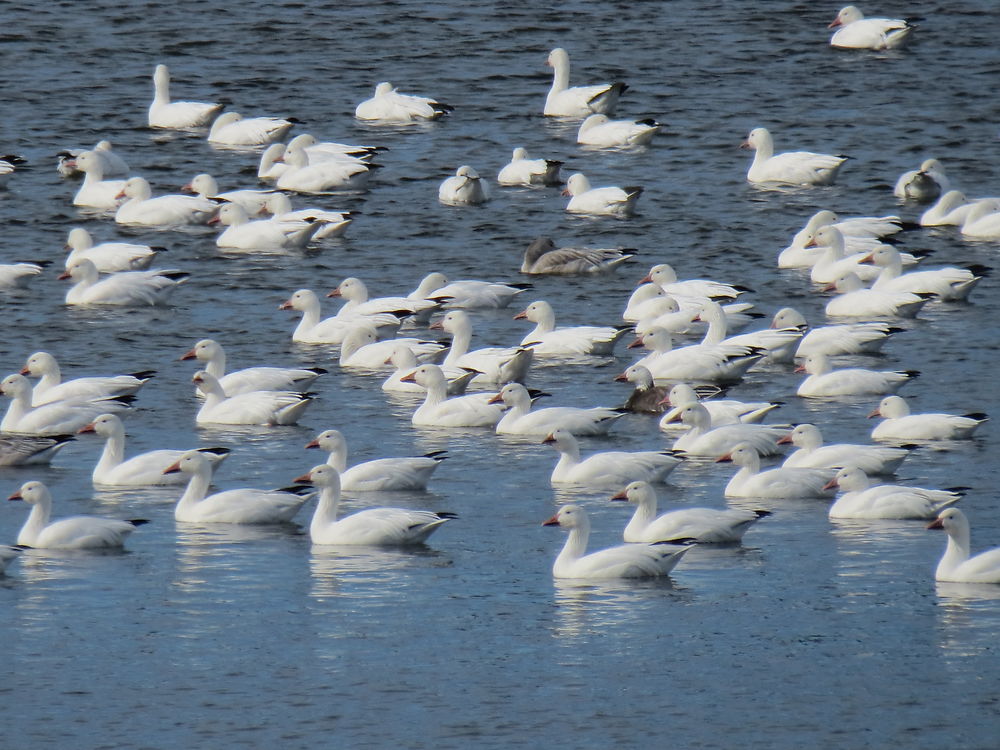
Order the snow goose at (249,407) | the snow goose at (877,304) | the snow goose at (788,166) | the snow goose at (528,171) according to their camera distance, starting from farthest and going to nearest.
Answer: the snow goose at (528,171) < the snow goose at (788,166) < the snow goose at (877,304) < the snow goose at (249,407)

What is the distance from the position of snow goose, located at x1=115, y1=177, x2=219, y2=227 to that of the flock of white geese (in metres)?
0.03

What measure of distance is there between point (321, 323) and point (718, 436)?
21.8 feet

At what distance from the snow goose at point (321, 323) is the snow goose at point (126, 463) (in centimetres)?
542

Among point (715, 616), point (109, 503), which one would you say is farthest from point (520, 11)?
point (715, 616)

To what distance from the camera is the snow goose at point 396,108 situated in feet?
126

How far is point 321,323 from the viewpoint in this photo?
2498cm

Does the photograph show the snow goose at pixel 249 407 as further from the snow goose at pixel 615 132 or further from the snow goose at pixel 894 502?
the snow goose at pixel 615 132

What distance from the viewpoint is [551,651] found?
14.7 meters

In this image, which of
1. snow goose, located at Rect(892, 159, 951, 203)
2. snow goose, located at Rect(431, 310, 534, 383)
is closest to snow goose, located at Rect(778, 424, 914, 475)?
snow goose, located at Rect(431, 310, 534, 383)

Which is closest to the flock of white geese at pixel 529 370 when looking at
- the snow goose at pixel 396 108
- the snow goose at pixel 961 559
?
the snow goose at pixel 961 559

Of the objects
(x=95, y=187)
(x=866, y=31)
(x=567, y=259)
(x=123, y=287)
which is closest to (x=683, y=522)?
(x=567, y=259)

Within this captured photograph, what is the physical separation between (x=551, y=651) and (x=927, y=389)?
8762 millimetres

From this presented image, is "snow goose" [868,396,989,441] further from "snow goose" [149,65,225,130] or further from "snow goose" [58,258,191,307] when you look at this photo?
"snow goose" [149,65,225,130]

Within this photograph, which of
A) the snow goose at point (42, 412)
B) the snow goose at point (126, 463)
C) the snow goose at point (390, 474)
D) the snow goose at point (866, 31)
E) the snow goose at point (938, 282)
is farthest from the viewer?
the snow goose at point (866, 31)
